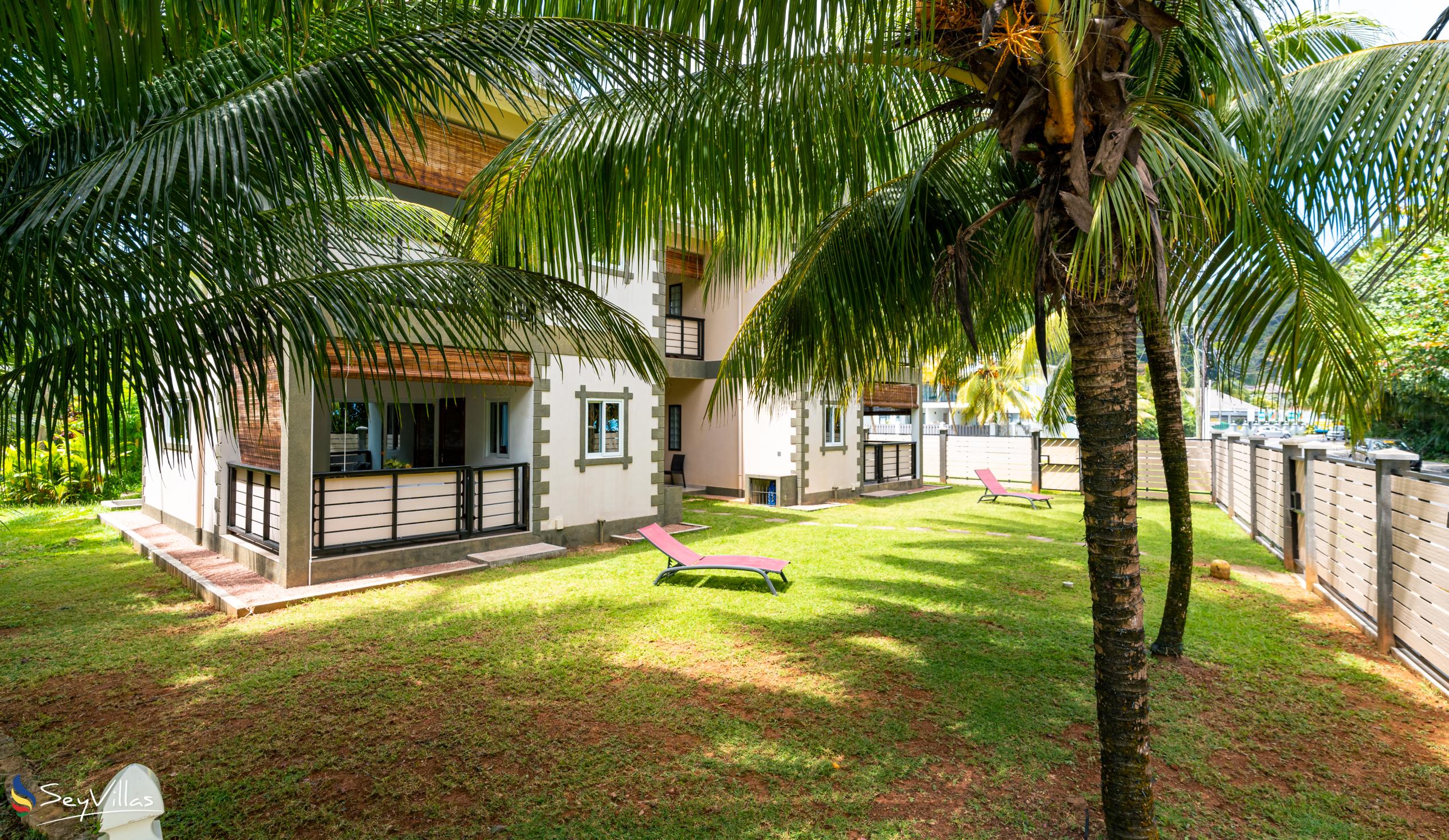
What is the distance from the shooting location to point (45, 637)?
267 inches

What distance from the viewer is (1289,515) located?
933cm

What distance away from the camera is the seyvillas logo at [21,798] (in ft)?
11.3

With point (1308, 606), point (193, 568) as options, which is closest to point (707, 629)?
point (1308, 606)

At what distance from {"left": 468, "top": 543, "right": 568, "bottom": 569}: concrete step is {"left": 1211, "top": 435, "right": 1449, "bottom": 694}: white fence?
9.45 metres

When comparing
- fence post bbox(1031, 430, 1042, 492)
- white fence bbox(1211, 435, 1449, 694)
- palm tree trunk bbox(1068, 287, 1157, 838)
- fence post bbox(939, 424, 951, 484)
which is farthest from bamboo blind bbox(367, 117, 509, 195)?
fence post bbox(939, 424, 951, 484)

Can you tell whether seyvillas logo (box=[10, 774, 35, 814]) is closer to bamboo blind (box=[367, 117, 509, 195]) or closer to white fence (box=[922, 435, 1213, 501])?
bamboo blind (box=[367, 117, 509, 195])

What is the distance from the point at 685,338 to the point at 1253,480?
1261cm

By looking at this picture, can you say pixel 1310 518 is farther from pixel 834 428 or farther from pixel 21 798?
pixel 21 798

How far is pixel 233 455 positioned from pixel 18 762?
7.28 metres

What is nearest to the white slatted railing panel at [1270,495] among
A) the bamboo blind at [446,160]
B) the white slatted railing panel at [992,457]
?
the white slatted railing panel at [992,457]

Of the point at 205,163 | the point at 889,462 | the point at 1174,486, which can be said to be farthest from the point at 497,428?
the point at 889,462

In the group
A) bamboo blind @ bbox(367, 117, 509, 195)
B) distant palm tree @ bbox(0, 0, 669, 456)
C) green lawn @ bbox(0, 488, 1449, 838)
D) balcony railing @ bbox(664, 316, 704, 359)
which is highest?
bamboo blind @ bbox(367, 117, 509, 195)

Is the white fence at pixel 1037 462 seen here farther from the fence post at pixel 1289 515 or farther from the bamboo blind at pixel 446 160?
the bamboo blind at pixel 446 160

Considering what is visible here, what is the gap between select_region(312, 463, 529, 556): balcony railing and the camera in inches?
360
